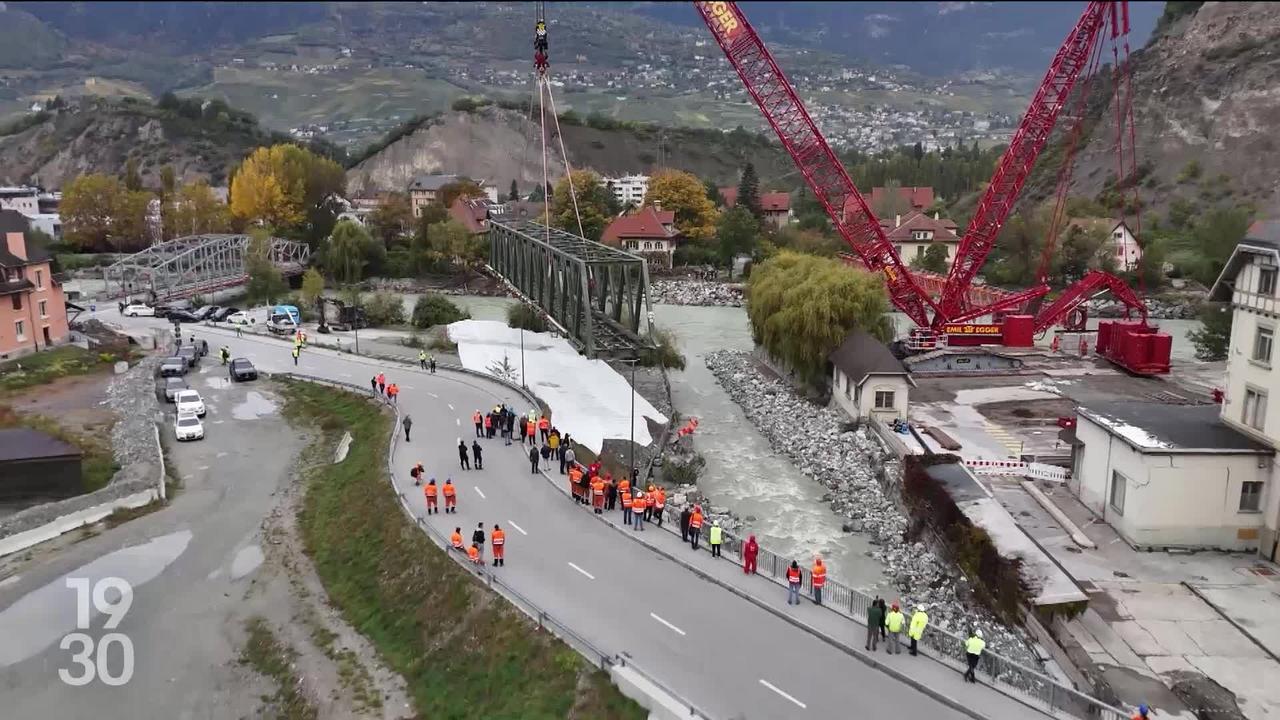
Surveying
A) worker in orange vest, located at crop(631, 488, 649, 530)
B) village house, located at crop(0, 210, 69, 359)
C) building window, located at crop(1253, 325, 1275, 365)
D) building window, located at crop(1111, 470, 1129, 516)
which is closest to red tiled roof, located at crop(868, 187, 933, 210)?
village house, located at crop(0, 210, 69, 359)

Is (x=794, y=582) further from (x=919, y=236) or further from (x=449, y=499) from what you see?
(x=919, y=236)

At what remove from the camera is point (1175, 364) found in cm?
3800

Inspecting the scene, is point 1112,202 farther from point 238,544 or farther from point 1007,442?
point 238,544

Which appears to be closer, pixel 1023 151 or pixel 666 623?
pixel 666 623

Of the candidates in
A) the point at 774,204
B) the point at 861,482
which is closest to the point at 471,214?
the point at 774,204

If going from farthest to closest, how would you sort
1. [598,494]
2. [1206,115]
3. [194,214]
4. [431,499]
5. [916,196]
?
[916,196]
[1206,115]
[194,214]
[431,499]
[598,494]

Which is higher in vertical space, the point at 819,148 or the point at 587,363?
the point at 819,148

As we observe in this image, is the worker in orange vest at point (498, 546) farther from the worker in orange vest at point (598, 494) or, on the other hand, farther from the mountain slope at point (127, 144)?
the mountain slope at point (127, 144)

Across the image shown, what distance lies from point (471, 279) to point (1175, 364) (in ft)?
167

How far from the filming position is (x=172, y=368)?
35625 mm

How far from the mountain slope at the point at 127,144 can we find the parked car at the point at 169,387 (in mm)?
100049

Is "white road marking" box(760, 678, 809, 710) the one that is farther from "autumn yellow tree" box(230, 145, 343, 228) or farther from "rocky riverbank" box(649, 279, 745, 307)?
"autumn yellow tree" box(230, 145, 343, 228)

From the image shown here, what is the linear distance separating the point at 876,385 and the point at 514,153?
113347 mm

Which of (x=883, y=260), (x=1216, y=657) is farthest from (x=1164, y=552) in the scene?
(x=883, y=260)
